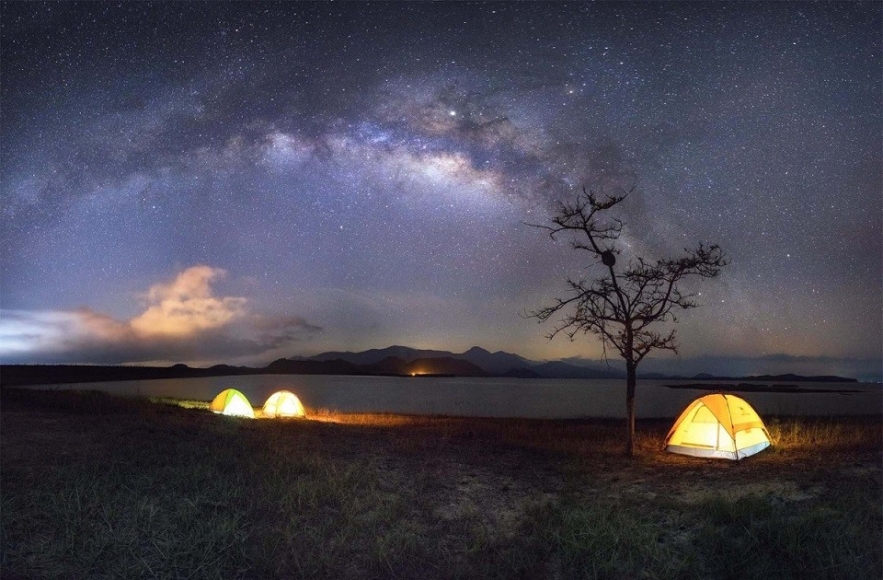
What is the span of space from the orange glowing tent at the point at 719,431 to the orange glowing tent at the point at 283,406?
15.8 meters

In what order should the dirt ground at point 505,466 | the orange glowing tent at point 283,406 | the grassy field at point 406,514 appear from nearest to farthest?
the grassy field at point 406,514
the dirt ground at point 505,466
the orange glowing tent at point 283,406

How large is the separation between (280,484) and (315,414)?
59.9ft

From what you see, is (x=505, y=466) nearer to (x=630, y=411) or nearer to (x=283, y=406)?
(x=630, y=411)

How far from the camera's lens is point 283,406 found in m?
26.1

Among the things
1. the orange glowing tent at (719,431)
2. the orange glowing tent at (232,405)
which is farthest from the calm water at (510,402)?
the orange glowing tent at (232,405)

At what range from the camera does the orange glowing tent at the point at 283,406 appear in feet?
84.7


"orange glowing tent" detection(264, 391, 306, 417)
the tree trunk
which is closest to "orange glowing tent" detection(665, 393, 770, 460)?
the tree trunk

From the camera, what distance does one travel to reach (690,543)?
25.6 ft

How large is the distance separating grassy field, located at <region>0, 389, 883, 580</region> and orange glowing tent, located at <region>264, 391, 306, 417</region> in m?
13.0

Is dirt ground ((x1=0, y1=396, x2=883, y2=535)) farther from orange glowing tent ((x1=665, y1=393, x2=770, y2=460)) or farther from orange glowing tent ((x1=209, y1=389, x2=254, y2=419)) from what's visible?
orange glowing tent ((x1=209, y1=389, x2=254, y2=419))

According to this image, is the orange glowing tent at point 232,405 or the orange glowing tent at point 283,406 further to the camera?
the orange glowing tent at point 283,406

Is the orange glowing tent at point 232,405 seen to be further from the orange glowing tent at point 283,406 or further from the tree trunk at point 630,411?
the tree trunk at point 630,411

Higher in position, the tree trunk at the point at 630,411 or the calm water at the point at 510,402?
the tree trunk at the point at 630,411

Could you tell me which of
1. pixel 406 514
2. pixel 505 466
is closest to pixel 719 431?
pixel 505 466
